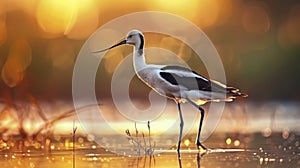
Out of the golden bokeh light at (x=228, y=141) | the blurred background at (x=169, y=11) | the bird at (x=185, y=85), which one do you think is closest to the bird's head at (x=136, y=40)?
the bird at (x=185, y=85)

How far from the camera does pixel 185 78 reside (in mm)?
11438

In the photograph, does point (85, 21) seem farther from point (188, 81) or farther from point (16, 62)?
point (188, 81)

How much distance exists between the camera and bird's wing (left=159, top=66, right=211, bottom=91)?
37.4 ft

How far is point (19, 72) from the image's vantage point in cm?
1725

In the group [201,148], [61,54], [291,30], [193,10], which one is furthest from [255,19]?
[201,148]

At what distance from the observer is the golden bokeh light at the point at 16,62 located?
55.9 ft

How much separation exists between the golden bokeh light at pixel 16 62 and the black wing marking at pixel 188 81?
5278 mm

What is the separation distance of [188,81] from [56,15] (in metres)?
12.5

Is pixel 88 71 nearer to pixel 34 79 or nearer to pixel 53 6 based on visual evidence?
pixel 34 79

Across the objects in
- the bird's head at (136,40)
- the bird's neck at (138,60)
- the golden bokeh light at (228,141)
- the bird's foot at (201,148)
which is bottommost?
the bird's foot at (201,148)

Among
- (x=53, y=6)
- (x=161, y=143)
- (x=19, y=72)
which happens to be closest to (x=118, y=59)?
(x=19, y=72)

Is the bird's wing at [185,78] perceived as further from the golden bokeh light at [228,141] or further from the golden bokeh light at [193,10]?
the golden bokeh light at [193,10]

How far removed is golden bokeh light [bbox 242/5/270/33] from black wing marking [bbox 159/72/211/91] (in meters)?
10.7

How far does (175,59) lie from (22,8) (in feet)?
19.2
